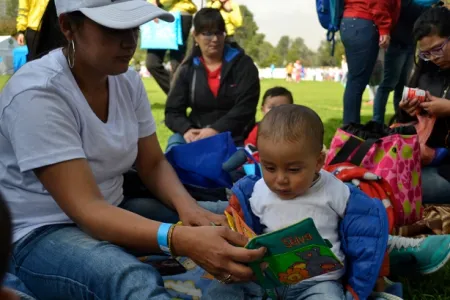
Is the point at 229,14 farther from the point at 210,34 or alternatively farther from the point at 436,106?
the point at 436,106

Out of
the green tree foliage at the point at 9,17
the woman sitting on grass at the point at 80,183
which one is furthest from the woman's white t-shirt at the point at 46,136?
the green tree foliage at the point at 9,17

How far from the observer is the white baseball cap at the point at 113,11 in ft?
7.22

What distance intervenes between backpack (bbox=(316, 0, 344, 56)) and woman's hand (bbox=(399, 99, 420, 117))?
4.88 feet

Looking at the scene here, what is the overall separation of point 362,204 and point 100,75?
115 cm

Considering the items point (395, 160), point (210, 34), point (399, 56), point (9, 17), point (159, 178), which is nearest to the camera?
point (159, 178)

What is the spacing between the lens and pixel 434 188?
12.2 feet

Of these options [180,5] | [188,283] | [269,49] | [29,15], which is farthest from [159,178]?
[269,49]

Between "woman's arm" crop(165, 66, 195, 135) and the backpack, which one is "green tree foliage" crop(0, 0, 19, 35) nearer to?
"woman's arm" crop(165, 66, 195, 135)

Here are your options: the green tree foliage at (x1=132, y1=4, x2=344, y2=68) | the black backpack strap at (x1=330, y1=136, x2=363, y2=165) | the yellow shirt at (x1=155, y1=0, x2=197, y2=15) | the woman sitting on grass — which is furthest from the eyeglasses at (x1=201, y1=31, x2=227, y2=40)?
the green tree foliage at (x1=132, y1=4, x2=344, y2=68)

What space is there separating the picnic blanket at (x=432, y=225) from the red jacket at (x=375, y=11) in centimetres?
195

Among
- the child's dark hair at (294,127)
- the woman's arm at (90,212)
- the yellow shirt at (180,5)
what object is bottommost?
the woman's arm at (90,212)

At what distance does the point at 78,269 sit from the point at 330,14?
3.86 meters

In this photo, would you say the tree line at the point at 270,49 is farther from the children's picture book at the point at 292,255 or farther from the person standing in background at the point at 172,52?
the children's picture book at the point at 292,255

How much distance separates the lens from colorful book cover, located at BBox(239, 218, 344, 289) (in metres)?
1.95
